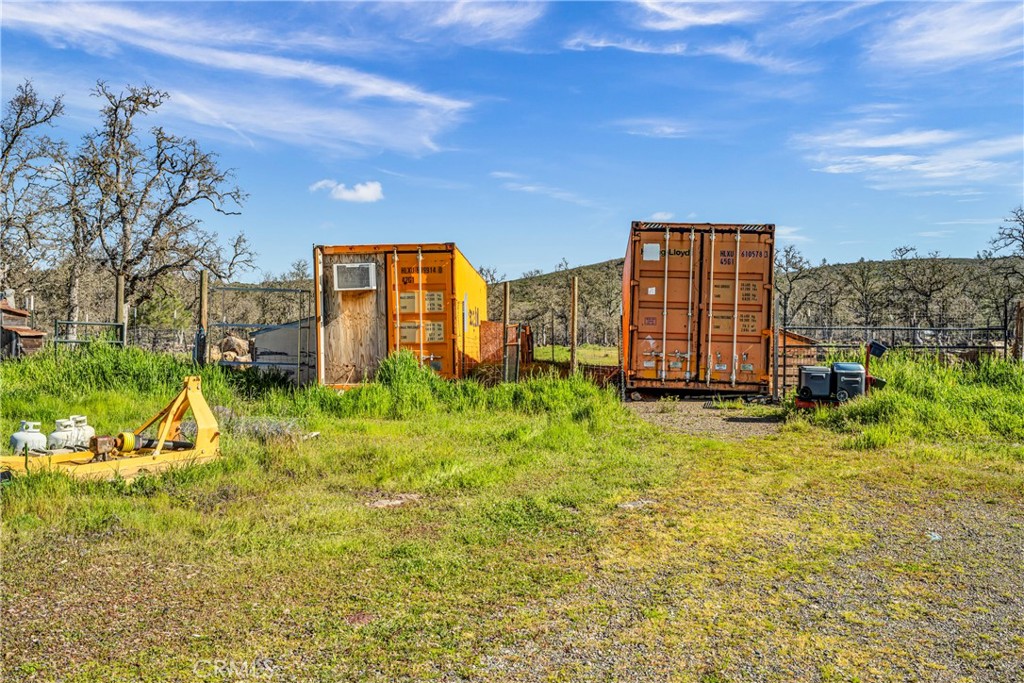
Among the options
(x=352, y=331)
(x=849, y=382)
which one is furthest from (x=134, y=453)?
(x=849, y=382)

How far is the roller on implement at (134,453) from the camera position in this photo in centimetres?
614

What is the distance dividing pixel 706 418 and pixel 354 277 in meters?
7.12

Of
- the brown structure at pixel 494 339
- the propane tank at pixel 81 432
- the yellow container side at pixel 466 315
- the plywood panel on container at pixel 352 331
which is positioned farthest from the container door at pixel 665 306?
the propane tank at pixel 81 432

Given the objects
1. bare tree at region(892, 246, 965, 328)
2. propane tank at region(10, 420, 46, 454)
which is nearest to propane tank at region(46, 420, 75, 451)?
propane tank at region(10, 420, 46, 454)

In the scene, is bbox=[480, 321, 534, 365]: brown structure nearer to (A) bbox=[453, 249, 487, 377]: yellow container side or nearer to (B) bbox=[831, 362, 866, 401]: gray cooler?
(A) bbox=[453, 249, 487, 377]: yellow container side

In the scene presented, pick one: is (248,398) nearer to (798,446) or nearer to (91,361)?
(91,361)

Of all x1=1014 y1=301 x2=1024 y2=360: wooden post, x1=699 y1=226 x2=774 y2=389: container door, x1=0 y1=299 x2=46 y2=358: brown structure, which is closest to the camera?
→ x1=699 y1=226 x2=774 y2=389: container door

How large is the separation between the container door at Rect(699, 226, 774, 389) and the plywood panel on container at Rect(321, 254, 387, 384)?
6.28 meters

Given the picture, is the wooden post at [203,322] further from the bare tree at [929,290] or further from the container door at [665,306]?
the bare tree at [929,290]

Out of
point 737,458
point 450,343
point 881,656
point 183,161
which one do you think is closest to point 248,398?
point 450,343

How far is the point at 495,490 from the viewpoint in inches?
→ 249

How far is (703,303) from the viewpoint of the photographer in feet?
43.9

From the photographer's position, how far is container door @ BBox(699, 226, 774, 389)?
13203mm

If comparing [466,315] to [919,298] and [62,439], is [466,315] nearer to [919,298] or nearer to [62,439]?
[62,439]
